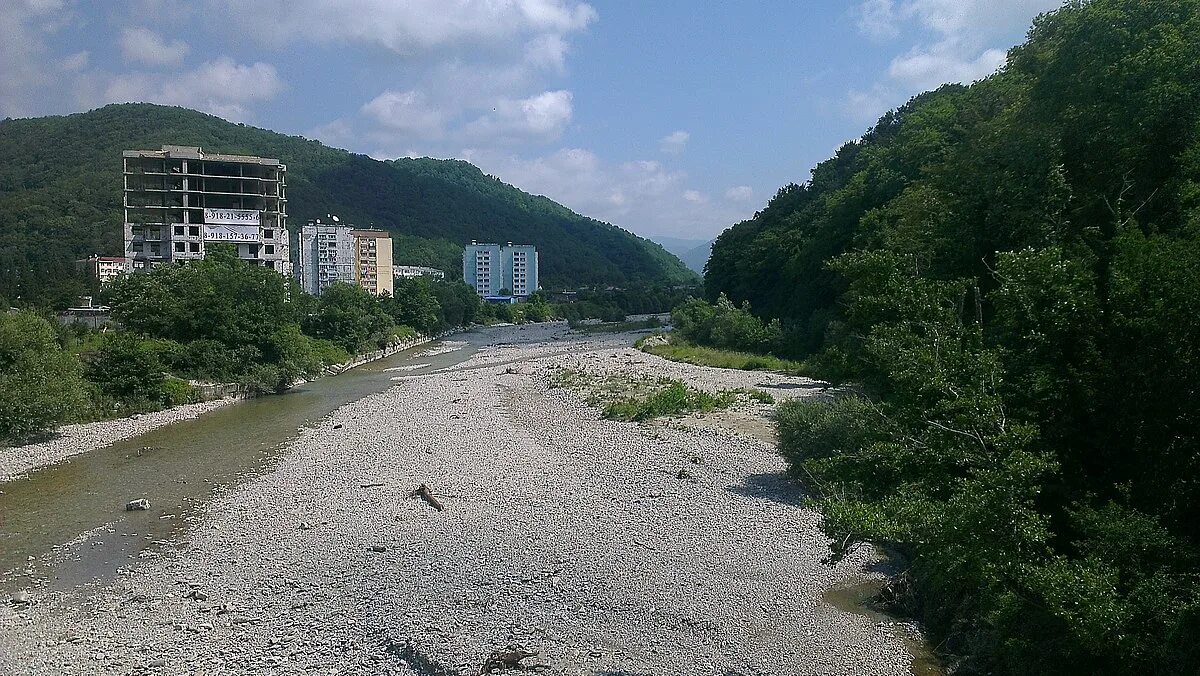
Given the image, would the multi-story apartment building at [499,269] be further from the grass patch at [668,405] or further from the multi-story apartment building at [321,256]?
the grass patch at [668,405]

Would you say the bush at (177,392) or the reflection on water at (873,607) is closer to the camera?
the reflection on water at (873,607)

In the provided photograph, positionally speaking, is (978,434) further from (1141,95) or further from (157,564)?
(157,564)

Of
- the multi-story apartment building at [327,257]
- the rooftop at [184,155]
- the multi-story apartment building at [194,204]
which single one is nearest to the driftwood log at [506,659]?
the multi-story apartment building at [194,204]

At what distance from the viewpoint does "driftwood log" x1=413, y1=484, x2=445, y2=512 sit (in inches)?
808

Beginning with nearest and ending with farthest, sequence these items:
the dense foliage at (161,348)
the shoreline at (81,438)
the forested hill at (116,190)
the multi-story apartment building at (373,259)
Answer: the shoreline at (81,438), the dense foliage at (161,348), the forested hill at (116,190), the multi-story apartment building at (373,259)

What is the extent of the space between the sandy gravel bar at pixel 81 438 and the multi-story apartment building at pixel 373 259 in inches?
2958

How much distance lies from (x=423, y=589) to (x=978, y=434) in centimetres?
1065

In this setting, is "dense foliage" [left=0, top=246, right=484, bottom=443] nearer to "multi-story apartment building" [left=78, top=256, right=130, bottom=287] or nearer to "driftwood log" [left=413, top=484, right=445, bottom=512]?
"driftwood log" [left=413, top=484, right=445, bottom=512]

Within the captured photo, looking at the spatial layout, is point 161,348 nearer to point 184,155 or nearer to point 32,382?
point 32,382

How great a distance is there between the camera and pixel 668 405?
34.4 meters

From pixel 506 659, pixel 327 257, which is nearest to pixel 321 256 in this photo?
pixel 327 257

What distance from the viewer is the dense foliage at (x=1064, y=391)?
7086 mm

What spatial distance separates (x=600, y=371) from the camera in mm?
52781

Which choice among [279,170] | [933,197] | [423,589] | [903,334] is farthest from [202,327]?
[903,334]
